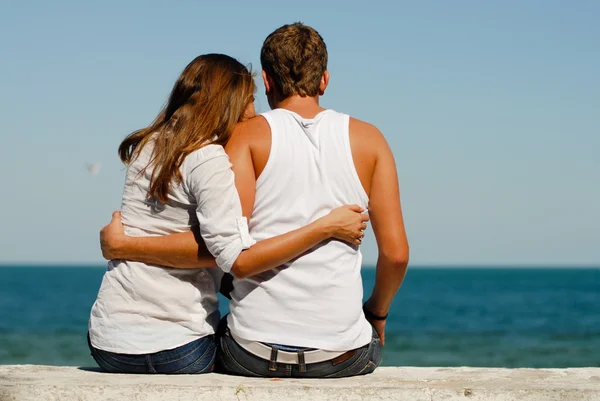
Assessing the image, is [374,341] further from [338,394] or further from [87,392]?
[87,392]

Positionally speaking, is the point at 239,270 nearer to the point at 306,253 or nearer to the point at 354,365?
the point at 306,253

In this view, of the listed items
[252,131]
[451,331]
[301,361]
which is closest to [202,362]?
[301,361]

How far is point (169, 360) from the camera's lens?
309cm

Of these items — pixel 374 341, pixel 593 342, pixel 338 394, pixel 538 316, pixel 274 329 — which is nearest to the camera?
pixel 338 394

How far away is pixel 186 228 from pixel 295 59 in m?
0.81

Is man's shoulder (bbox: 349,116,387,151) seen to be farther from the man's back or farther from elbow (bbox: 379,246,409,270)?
elbow (bbox: 379,246,409,270)

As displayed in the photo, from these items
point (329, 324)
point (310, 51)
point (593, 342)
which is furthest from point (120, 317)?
point (593, 342)

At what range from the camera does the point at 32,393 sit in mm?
2852

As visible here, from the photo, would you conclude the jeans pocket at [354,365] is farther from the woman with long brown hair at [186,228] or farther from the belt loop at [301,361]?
the woman with long brown hair at [186,228]

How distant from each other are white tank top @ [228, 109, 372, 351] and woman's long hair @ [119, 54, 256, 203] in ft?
0.67

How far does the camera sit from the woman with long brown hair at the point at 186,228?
2.91 metres

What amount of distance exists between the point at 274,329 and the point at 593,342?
77.9ft

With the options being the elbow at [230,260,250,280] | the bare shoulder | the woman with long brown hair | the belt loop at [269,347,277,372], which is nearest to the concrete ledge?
the belt loop at [269,347,277,372]

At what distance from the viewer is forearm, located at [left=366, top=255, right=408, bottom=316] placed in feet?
10.7
